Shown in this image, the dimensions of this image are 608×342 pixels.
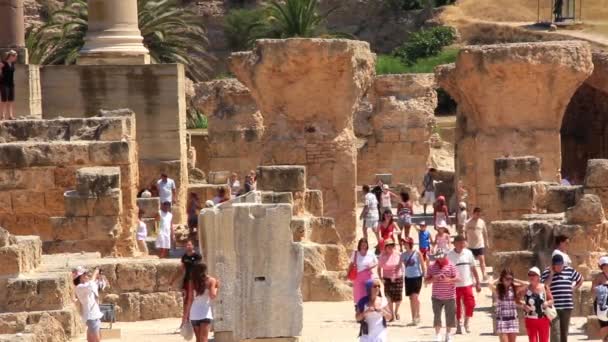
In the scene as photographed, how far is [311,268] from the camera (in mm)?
19938

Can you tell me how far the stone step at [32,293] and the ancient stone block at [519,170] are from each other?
864 cm

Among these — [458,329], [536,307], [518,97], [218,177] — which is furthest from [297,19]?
[536,307]

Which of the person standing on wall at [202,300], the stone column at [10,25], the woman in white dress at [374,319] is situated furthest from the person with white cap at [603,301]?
the stone column at [10,25]

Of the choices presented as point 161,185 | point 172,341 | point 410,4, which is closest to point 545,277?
point 172,341

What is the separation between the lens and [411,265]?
715 inches

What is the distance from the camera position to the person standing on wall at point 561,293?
15.3 m

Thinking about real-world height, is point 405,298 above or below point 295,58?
below

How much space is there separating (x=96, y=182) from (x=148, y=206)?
11.0 ft

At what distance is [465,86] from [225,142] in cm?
1191

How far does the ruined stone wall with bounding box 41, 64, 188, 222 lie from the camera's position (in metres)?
24.3

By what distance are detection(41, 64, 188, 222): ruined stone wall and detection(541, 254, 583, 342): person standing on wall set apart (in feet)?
32.3

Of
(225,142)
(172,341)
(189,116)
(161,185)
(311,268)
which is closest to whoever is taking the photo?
(172,341)

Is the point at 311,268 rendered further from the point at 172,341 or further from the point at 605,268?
the point at 605,268

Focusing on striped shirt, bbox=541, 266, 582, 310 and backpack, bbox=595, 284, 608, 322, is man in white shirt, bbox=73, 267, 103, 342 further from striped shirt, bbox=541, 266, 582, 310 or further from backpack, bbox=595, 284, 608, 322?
backpack, bbox=595, 284, 608, 322
